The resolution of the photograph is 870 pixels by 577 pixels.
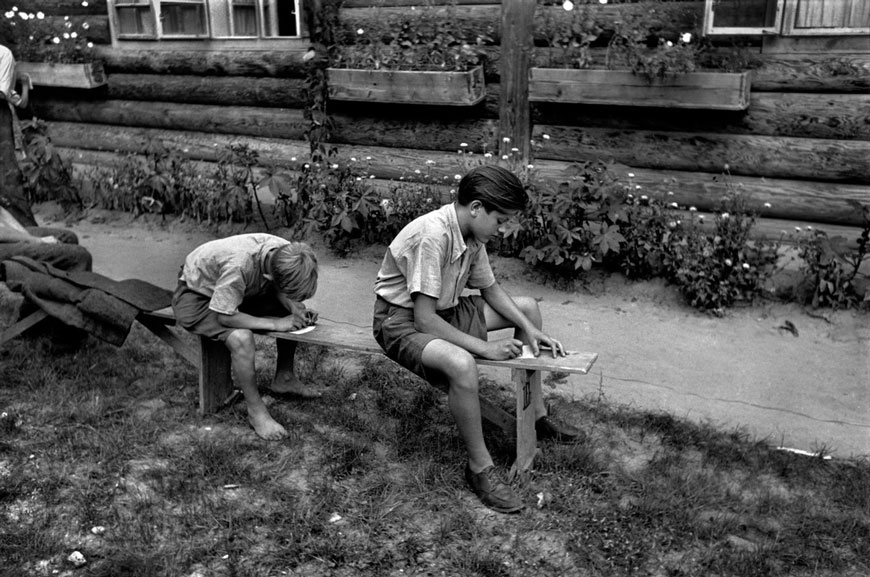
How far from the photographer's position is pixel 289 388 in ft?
15.6

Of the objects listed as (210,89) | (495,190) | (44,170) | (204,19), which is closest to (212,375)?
(495,190)

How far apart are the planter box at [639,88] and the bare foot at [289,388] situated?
2.81 meters

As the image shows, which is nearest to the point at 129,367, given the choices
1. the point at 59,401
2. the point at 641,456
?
the point at 59,401

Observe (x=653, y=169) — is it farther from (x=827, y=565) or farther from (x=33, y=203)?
(x=33, y=203)

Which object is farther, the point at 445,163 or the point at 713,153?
the point at 445,163

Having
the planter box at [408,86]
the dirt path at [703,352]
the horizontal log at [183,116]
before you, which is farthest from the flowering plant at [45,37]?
the planter box at [408,86]

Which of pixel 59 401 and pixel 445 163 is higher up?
pixel 445 163

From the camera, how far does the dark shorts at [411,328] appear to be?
388cm

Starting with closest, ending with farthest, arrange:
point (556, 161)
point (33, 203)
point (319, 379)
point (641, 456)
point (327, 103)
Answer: point (641, 456) → point (319, 379) → point (556, 161) → point (327, 103) → point (33, 203)

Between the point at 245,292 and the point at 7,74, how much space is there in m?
3.77

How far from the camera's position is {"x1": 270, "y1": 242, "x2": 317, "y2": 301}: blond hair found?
4262 mm

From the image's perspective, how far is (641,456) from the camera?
13.8ft

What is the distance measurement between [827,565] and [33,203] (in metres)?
7.55

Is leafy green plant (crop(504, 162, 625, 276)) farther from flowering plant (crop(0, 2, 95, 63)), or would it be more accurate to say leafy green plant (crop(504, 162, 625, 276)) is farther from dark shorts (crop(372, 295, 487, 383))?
flowering plant (crop(0, 2, 95, 63))
